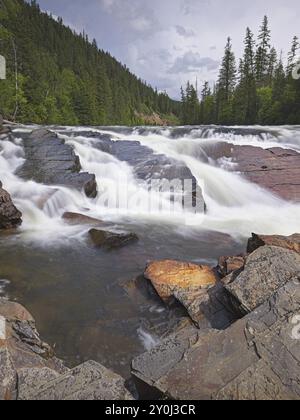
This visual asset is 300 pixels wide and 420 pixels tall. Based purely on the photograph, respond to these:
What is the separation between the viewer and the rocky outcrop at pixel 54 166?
1168cm

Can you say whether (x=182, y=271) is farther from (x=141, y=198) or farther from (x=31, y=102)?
(x=31, y=102)

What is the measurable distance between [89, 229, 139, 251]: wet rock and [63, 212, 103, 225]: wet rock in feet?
3.98

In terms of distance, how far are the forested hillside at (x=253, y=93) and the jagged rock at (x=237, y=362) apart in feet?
113

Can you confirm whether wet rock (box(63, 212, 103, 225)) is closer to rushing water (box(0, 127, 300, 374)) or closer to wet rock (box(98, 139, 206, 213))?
rushing water (box(0, 127, 300, 374))

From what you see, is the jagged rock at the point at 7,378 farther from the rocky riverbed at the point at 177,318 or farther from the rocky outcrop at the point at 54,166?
the rocky outcrop at the point at 54,166

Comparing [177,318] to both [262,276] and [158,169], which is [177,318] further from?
[158,169]

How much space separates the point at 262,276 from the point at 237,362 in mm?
1450

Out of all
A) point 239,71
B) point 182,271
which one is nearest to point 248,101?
point 239,71

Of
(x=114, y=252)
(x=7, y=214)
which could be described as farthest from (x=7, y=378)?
(x=7, y=214)

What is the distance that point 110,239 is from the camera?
780 cm

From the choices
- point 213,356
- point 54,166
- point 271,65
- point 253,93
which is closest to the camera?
point 213,356

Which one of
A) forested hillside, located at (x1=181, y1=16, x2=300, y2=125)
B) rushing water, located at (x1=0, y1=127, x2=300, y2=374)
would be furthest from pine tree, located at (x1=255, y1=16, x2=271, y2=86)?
rushing water, located at (x1=0, y1=127, x2=300, y2=374)

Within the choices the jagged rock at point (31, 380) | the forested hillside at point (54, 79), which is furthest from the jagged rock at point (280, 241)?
the forested hillside at point (54, 79)

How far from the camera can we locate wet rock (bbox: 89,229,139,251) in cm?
777
